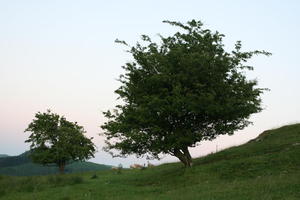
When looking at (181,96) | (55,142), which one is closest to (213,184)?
(181,96)

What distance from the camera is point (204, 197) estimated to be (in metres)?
19.6

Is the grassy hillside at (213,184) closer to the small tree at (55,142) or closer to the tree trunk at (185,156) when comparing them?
the tree trunk at (185,156)

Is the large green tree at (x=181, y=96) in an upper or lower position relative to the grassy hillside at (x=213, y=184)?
upper

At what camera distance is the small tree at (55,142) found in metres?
64.8

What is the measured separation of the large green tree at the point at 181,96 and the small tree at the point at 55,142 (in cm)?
3236

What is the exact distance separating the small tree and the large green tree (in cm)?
3236

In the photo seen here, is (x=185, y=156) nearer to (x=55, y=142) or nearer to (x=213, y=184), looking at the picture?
(x=213, y=184)

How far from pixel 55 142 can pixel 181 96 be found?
4231 cm

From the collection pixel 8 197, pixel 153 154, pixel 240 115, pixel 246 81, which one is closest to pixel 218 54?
pixel 246 81

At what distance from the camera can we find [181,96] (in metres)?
30.8

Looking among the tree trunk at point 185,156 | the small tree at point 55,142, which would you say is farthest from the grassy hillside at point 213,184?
the small tree at point 55,142

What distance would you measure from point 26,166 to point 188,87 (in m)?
124

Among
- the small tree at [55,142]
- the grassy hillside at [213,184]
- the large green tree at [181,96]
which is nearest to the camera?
the grassy hillside at [213,184]

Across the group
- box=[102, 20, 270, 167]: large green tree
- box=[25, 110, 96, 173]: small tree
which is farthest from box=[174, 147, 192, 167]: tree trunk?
box=[25, 110, 96, 173]: small tree
